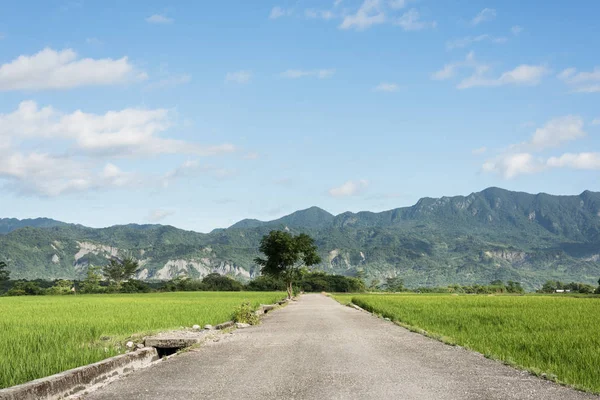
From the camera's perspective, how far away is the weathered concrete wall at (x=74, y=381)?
7125 mm

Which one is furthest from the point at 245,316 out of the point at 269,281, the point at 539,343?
the point at 269,281

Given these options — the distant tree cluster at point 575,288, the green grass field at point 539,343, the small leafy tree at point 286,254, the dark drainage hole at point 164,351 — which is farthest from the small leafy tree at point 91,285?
the dark drainage hole at point 164,351

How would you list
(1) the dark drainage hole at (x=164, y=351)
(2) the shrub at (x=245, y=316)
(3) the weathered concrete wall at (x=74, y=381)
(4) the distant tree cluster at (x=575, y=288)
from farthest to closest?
(4) the distant tree cluster at (x=575, y=288) → (2) the shrub at (x=245, y=316) → (1) the dark drainage hole at (x=164, y=351) → (3) the weathered concrete wall at (x=74, y=381)

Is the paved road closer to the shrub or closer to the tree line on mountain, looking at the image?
the shrub

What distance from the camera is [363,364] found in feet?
35.2

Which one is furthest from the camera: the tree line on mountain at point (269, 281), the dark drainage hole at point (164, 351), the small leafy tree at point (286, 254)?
the tree line on mountain at point (269, 281)

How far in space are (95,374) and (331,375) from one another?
391 cm

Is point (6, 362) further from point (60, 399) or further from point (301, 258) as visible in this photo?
point (301, 258)

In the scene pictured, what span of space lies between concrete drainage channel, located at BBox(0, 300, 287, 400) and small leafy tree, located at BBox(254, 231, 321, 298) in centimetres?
5554

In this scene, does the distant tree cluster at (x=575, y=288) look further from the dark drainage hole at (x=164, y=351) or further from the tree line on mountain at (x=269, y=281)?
the dark drainage hole at (x=164, y=351)

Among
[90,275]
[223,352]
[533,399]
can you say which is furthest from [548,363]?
[90,275]

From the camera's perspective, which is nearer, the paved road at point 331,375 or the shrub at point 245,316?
the paved road at point 331,375

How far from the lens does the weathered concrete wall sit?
7.12 metres

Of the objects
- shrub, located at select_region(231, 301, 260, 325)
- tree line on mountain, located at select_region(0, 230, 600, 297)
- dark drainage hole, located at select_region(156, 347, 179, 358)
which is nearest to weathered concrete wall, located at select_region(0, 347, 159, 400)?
dark drainage hole, located at select_region(156, 347, 179, 358)
